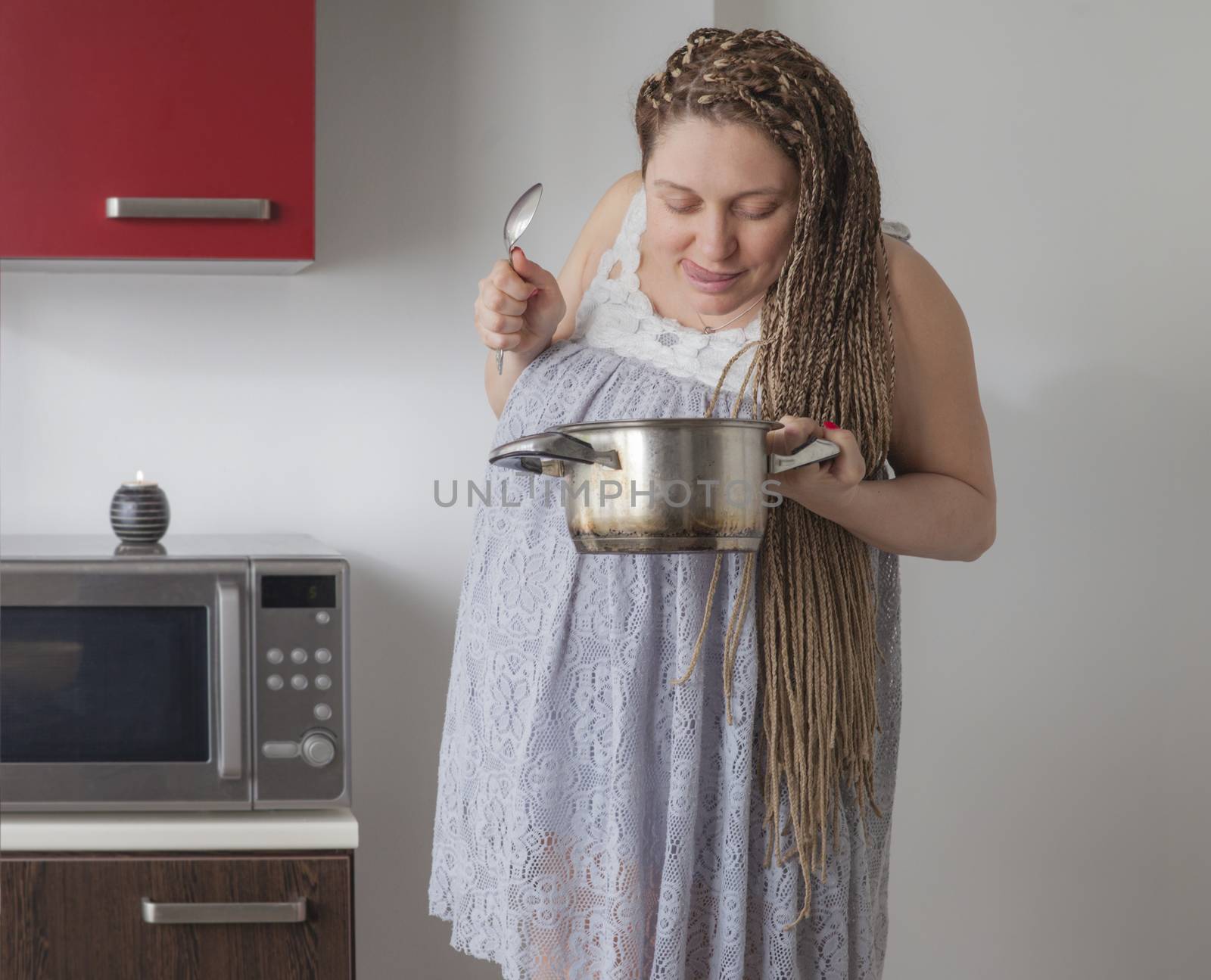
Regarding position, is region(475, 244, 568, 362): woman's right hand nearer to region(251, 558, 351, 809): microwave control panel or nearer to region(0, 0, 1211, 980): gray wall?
region(251, 558, 351, 809): microwave control panel

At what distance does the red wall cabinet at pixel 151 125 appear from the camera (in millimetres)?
1286

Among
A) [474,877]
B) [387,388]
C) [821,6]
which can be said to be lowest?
[474,877]

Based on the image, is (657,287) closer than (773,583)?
No

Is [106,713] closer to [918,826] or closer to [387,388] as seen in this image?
[387,388]

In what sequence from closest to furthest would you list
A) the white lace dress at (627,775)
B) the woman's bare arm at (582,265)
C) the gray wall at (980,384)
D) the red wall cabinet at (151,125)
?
the white lace dress at (627,775) → the woman's bare arm at (582,265) → the red wall cabinet at (151,125) → the gray wall at (980,384)

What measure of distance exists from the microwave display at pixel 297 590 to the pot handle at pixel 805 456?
22.5 inches

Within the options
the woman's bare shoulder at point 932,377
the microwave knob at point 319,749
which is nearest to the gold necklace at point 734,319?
the woman's bare shoulder at point 932,377

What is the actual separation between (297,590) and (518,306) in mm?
403

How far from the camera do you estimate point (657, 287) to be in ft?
3.38

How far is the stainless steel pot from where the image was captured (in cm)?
75

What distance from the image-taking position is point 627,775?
90cm

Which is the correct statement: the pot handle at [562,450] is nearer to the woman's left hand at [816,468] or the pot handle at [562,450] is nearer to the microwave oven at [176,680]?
the woman's left hand at [816,468]

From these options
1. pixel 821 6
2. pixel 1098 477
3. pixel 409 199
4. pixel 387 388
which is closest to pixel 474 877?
pixel 387 388

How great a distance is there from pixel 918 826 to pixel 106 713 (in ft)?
3.59
